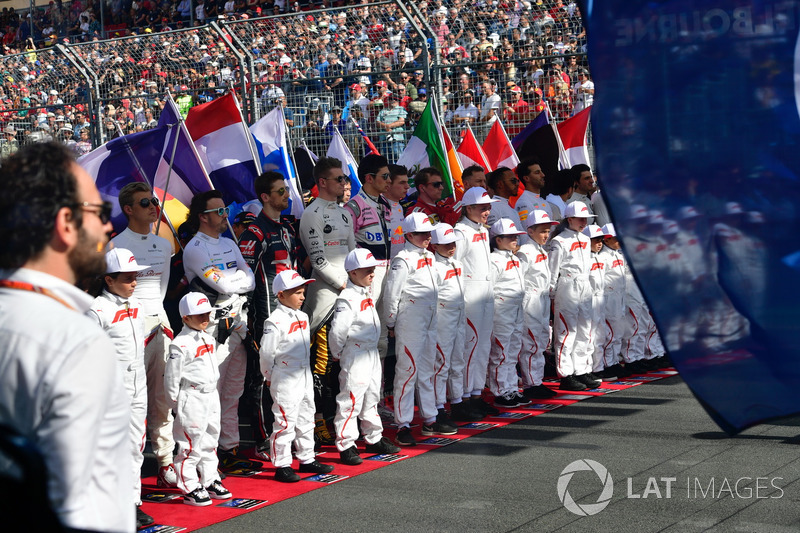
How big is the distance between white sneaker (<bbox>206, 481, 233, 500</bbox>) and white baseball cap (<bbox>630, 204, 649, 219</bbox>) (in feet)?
13.0

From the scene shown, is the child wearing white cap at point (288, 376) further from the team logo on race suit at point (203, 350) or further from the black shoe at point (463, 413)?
the black shoe at point (463, 413)

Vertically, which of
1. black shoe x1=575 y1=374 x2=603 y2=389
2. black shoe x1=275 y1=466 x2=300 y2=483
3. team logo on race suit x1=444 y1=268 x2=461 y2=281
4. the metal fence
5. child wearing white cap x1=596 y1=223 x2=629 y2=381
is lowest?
black shoe x1=575 y1=374 x2=603 y2=389

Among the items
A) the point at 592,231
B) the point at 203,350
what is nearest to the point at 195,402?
the point at 203,350

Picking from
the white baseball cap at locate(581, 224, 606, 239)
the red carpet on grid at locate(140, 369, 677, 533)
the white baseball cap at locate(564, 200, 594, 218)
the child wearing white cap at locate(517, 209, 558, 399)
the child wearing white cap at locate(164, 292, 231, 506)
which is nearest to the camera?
the red carpet on grid at locate(140, 369, 677, 533)

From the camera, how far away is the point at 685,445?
6.82 m

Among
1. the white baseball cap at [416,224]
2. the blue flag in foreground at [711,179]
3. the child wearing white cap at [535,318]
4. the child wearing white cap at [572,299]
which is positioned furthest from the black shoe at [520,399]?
the blue flag in foreground at [711,179]

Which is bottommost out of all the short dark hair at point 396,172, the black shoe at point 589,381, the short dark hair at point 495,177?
the black shoe at point 589,381

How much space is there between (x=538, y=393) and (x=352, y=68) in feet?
14.2

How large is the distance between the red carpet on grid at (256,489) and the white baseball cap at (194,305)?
1.12 m

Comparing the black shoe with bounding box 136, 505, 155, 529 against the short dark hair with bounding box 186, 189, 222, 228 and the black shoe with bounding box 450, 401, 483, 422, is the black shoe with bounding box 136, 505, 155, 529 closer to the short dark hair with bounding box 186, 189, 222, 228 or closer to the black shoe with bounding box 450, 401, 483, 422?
the short dark hair with bounding box 186, 189, 222, 228

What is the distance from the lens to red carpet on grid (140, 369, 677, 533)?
5629 millimetres

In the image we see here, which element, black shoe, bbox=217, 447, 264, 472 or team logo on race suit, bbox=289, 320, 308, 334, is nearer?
team logo on race suit, bbox=289, 320, 308, 334

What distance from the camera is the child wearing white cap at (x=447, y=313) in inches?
307

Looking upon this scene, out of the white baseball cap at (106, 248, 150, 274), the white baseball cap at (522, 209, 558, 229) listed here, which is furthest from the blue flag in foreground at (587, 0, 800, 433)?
the white baseball cap at (522, 209, 558, 229)
